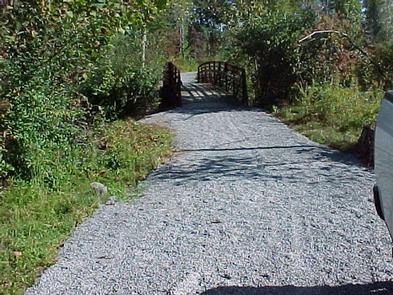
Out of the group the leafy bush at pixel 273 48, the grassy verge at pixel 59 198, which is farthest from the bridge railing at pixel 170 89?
the grassy verge at pixel 59 198

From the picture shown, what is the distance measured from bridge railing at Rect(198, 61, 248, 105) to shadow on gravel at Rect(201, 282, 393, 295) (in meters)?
13.5

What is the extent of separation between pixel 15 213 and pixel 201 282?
2632 millimetres

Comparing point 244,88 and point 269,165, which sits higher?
point 244,88

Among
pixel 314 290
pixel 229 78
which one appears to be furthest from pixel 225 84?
pixel 314 290

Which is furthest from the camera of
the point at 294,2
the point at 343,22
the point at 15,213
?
the point at 294,2

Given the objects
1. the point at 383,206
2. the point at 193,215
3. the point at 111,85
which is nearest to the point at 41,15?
the point at 193,215

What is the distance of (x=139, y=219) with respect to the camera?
6.09 meters

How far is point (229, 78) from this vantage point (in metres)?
20.2

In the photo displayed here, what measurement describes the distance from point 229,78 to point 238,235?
15.2 meters

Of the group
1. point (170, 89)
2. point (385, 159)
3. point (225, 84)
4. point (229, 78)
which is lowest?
point (225, 84)

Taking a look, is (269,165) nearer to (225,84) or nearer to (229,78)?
(229,78)

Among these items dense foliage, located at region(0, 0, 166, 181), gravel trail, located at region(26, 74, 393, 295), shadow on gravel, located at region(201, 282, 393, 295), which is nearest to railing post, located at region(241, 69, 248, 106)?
dense foliage, located at region(0, 0, 166, 181)

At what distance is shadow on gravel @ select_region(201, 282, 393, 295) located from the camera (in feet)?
13.3

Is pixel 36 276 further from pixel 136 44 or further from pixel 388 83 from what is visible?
pixel 388 83
